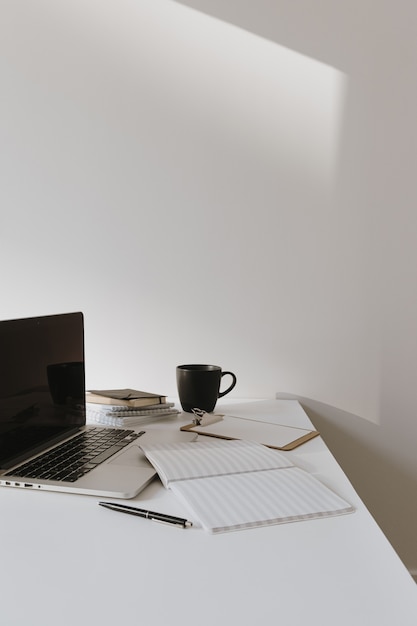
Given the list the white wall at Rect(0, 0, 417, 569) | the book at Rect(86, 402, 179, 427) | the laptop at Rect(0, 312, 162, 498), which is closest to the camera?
the laptop at Rect(0, 312, 162, 498)

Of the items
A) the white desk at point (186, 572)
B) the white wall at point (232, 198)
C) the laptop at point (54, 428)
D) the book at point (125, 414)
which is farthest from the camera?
the white wall at point (232, 198)

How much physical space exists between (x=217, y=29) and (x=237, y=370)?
81 centimetres

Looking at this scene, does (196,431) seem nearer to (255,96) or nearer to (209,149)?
(209,149)

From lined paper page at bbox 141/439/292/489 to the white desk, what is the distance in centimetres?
8

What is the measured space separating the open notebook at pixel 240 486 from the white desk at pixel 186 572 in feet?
0.06

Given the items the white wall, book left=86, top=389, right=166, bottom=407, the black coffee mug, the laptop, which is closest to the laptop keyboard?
the laptop

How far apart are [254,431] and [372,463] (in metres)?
0.50

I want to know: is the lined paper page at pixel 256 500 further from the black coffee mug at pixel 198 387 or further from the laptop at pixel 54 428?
the black coffee mug at pixel 198 387

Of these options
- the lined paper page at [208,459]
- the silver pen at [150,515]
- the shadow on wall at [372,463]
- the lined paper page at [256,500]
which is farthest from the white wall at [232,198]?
the silver pen at [150,515]

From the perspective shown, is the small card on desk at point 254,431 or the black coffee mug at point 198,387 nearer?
the small card on desk at point 254,431

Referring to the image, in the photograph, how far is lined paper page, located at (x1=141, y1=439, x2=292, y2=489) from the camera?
95cm

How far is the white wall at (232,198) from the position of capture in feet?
5.24

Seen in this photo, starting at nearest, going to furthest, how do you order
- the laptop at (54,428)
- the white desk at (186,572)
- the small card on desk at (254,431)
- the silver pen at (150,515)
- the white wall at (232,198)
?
1. the white desk at (186,572)
2. the silver pen at (150,515)
3. the laptop at (54,428)
4. the small card on desk at (254,431)
5. the white wall at (232,198)

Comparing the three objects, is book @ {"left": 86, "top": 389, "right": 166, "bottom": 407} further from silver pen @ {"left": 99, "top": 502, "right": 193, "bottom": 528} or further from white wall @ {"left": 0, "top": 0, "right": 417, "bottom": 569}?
silver pen @ {"left": 99, "top": 502, "right": 193, "bottom": 528}
